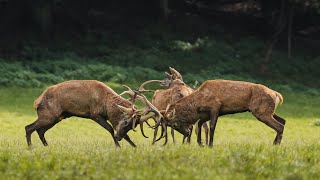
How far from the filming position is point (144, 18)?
48.0 m

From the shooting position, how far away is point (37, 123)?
57.6 feet

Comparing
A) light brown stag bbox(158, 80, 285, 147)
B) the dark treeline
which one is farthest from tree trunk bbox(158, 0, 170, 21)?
light brown stag bbox(158, 80, 285, 147)

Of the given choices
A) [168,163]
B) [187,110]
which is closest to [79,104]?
[187,110]

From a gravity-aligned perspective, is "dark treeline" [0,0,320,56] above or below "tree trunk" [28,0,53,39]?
below

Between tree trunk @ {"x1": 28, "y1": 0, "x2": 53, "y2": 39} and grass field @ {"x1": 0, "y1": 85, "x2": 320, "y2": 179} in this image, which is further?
tree trunk @ {"x1": 28, "y1": 0, "x2": 53, "y2": 39}

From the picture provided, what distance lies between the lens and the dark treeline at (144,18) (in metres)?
43.3

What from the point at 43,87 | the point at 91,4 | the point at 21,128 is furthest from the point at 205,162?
the point at 91,4

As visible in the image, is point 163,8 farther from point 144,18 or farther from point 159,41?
point 159,41

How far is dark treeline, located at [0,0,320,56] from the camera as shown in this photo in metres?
43.3

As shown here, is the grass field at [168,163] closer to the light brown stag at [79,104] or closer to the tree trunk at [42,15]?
the light brown stag at [79,104]

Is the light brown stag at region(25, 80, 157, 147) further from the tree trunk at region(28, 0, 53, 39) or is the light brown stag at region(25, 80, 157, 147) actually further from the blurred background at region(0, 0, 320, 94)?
the tree trunk at region(28, 0, 53, 39)

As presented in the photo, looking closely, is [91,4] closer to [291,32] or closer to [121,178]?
[291,32]

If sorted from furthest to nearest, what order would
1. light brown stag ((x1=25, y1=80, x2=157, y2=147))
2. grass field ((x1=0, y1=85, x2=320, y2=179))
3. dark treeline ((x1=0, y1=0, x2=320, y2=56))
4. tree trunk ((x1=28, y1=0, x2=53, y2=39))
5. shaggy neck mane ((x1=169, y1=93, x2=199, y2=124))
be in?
dark treeline ((x1=0, y1=0, x2=320, y2=56)) → tree trunk ((x1=28, y1=0, x2=53, y2=39)) → light brown stag ((x1=25, y1=80, x2=157, y2=147)) → shaggy neck mane ((x1=169, y1=93, x2=199, y2=124)) → grass field ((x1=0, y1=85, x2=320, y2=179))

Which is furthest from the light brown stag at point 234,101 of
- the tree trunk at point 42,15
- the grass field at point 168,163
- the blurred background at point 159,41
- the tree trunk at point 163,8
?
the tree trunk at point 163,8
